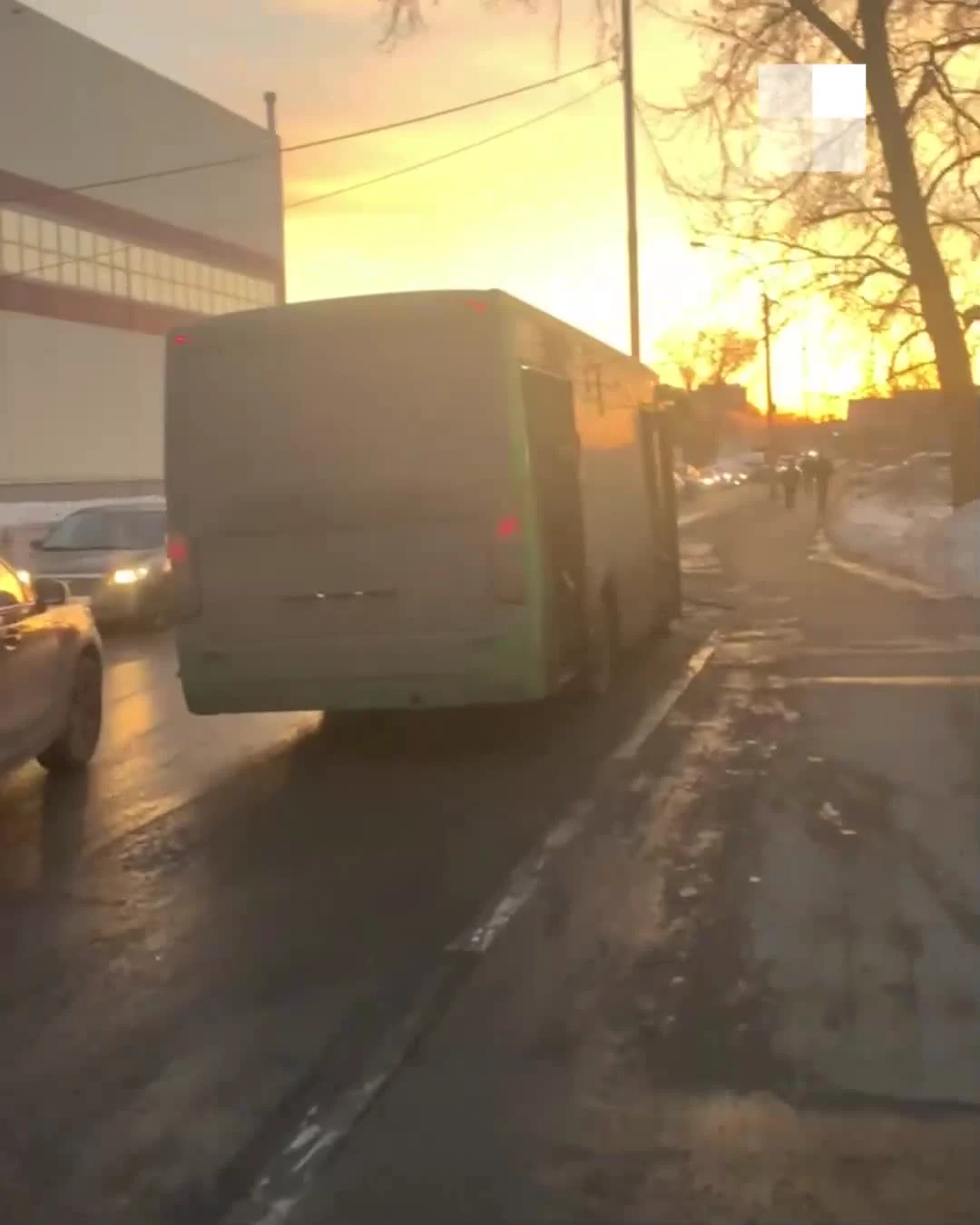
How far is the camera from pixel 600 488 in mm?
13938

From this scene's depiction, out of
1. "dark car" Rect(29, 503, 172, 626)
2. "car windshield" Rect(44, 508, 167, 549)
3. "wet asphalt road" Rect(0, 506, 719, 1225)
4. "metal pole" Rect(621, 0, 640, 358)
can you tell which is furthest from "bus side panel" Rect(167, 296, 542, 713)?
"metal pole" Rect(621, 0, 640, 358)

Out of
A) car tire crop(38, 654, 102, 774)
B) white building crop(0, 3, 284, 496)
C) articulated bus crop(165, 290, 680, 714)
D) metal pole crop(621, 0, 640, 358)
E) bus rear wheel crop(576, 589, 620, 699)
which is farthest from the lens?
white building crop(0, 3, 284, 496)

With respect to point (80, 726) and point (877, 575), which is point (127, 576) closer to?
point (80, 726)

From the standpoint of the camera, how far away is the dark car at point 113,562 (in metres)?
21.9

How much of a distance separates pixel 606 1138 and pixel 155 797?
19.7ft

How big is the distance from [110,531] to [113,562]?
1655mm

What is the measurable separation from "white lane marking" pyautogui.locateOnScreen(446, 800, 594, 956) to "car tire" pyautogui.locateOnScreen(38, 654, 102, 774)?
11.5 ft

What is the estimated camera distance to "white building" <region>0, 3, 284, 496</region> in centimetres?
5297

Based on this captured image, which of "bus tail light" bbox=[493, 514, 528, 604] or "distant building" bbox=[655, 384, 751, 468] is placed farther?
"distant building" bbox=[655, 384, 751, 468]

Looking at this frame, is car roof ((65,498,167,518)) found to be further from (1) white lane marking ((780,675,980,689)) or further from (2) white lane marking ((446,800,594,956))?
(2) white lane marking ((446,800,594,956))

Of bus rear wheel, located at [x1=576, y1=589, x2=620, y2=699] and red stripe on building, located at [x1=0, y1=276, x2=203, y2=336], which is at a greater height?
red stripe on building, located at [x1=0, y1=276, x2=203, y2=336]

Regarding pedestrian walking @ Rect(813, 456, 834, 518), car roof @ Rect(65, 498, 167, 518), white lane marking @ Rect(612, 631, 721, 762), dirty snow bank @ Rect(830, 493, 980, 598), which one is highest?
pedestrian walking @ Rect(813, 456, 834, 518)

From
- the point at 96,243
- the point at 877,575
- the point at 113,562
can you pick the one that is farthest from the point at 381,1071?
the point at 96,243

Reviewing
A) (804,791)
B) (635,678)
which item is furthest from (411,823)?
(635,678)
